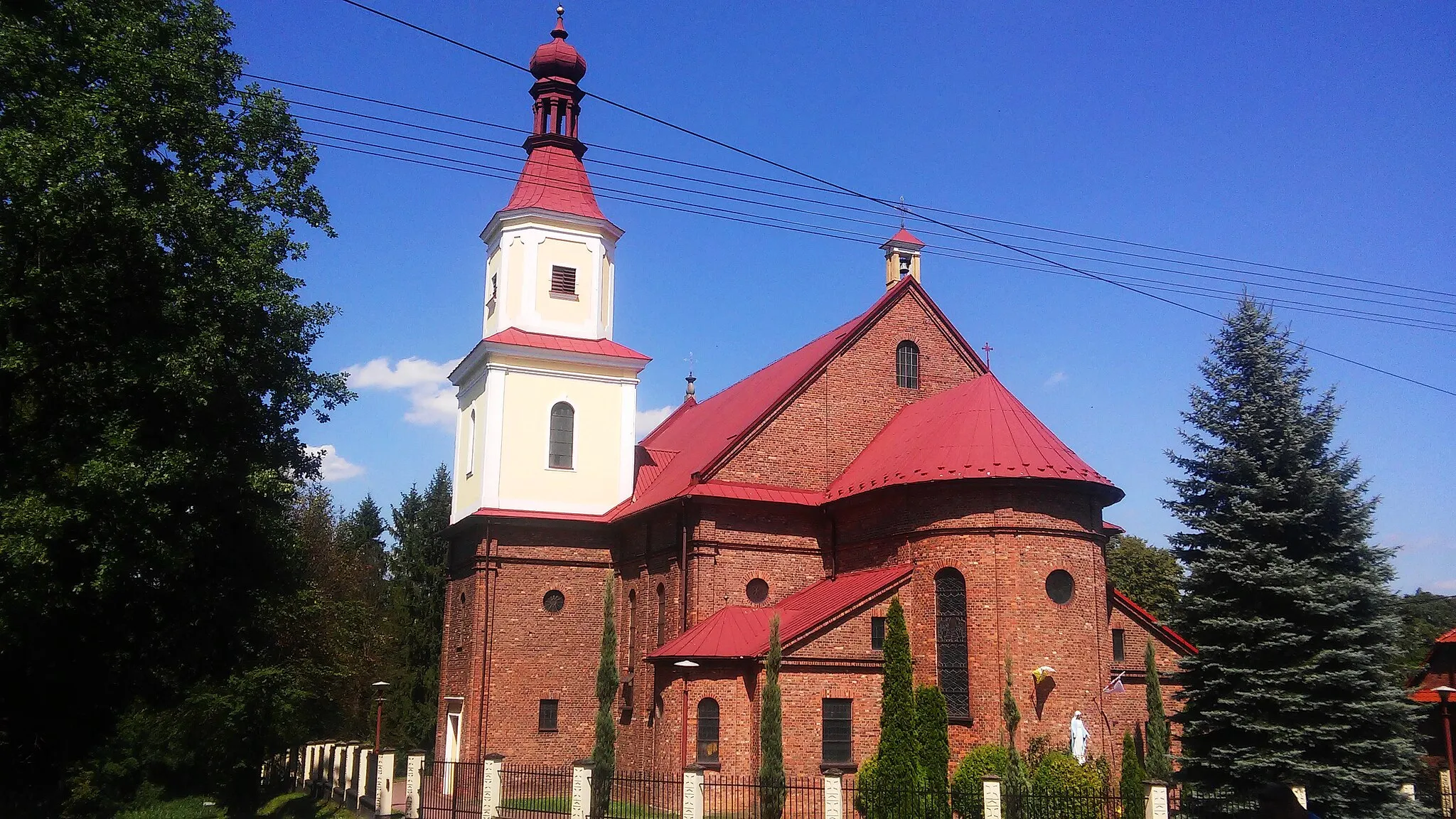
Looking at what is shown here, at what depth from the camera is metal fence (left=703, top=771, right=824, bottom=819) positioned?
20469 millimetres

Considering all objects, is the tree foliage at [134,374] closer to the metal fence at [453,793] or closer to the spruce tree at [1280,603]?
the metal fence at [453,793]

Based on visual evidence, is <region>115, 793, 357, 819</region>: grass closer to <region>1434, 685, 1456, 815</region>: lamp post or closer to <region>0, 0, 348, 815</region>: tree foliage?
<region>0, 0, 348, 815</region>: tree foliage

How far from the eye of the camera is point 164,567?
1681 cm

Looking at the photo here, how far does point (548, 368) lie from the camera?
95.6ft

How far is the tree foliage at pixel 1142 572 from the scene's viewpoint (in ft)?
154

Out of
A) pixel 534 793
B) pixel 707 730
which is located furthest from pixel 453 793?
pixel 707 730

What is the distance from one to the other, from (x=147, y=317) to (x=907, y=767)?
1461 centimetres

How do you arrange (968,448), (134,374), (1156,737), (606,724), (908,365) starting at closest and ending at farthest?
(134,374) < (1156,737) < (606,724) < (968,448) < (908,365)

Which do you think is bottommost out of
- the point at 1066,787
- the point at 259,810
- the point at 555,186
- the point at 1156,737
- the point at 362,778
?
the point at 259,810

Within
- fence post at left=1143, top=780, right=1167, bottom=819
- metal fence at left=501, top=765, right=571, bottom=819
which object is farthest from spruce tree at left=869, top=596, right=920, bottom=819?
metal fence at left=501, top=765, right=571, bottom=819

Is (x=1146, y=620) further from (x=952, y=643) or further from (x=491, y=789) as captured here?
(x=491, y=789)

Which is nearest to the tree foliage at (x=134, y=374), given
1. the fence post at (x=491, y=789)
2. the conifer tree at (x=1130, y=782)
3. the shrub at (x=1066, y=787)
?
the fence post at (x=491, y=789)

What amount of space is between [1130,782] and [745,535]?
32.2 ft

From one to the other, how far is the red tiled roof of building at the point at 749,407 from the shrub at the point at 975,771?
27.6ft
